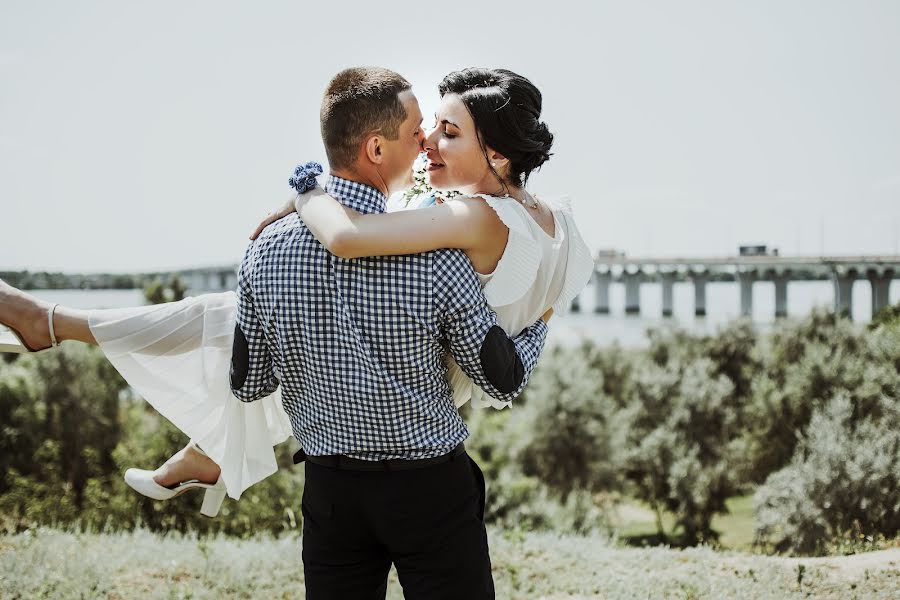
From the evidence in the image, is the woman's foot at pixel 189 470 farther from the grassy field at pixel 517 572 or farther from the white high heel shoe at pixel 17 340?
the grassy field at pixel 517 572

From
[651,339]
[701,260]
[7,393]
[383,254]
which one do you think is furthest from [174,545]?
[701,260]

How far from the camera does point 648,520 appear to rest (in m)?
28.6

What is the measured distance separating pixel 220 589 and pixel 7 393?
2135 cm

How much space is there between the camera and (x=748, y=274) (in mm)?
53594

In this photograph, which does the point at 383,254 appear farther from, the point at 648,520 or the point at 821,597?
the point at 648,520

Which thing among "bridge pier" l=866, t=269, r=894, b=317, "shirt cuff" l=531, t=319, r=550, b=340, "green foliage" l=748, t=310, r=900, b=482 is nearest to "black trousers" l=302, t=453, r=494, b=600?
"shirt cuff" l=531, t=319, r=550, b=340

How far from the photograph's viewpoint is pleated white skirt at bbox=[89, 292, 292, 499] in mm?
2896

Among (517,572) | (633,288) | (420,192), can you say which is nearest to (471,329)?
(420,192)

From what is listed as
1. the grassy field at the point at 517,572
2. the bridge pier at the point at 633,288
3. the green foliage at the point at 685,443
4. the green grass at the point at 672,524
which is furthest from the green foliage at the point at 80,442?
the bridge pier at the point at 633,288

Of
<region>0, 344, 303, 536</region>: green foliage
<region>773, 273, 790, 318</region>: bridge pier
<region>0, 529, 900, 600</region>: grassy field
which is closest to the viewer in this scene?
<region>0, 529, 900, 600</region>: grassy field

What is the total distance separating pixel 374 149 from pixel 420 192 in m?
Result: 0.99

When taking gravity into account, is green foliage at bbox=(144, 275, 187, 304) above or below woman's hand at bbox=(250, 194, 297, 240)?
below

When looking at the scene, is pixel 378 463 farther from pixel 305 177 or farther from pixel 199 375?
pixel 199 375

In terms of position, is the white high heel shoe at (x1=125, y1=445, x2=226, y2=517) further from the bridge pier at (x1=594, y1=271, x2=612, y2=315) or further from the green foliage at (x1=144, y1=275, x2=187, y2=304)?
the bridge pier at (x1=594, y1=271, x2=612, y2=315)
